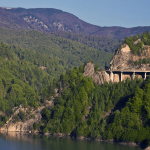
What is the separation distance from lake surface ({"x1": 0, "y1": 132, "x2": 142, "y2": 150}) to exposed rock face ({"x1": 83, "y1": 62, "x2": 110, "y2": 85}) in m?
20.5

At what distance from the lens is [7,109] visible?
12650 centimetres

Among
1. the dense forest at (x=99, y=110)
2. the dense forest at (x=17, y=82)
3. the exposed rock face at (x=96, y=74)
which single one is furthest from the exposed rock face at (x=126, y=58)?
the dense forest at (x=17, y=82)

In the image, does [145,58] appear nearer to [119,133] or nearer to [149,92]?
[149,92]

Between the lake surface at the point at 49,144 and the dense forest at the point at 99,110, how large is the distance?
303 centimetres

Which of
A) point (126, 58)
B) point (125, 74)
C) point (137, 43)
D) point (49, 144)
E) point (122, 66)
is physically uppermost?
point (137, 43)

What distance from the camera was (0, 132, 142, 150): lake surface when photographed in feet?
287

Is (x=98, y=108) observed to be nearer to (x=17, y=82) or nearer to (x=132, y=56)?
(x=132, y=56)

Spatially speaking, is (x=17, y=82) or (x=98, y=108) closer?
(x=98, y=108)

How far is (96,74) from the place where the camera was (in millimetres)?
110188

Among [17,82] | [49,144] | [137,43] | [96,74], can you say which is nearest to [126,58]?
[137,43]

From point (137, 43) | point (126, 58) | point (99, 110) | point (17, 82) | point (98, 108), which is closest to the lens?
point (99, 110)

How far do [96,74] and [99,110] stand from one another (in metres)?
14.0

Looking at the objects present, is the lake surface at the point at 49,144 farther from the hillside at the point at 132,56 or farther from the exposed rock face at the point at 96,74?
the hillside at the point at 132,56

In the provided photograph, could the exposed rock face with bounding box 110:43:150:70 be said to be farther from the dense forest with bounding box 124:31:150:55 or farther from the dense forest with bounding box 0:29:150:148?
the dense forest with bounding box 0:29:150:148
